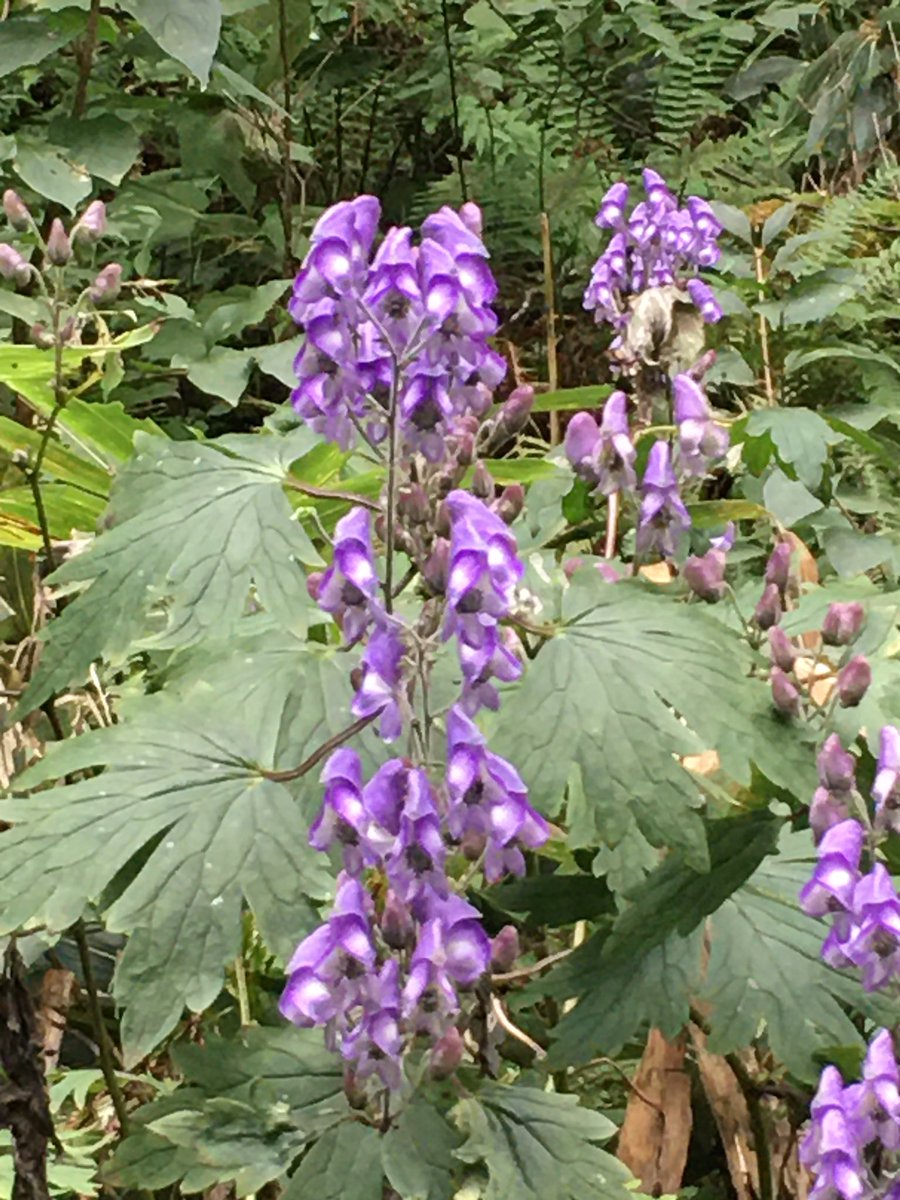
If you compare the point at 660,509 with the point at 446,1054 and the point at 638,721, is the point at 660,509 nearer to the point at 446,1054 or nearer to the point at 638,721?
the point at 638,721

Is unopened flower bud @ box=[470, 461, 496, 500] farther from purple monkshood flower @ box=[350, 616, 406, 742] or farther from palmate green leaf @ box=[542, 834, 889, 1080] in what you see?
palmate green leaf @ box=[542, 834, 889, 1080]

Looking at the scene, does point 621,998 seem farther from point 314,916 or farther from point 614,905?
point 314,916

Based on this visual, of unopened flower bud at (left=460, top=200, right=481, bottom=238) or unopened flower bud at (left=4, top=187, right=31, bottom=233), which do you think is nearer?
unopened flower bud at (left=460, top=200, right=481, bottom=238)

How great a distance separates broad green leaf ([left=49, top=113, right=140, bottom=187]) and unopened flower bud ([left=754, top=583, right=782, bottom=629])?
3.47 feet

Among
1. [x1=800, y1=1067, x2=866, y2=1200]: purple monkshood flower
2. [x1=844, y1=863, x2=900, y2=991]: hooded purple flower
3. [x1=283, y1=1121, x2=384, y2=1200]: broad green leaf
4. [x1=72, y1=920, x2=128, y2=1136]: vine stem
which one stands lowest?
[x1=72, y1=920, x2=128, y2=1136]: vine stem

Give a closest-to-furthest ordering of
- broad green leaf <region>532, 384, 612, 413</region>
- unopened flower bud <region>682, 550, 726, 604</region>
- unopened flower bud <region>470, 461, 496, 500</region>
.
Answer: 1. unopened flower bud <region>470, 461, 496, 500</region>
2. unopened flower bud <region>682, 550, 726, 604</region>
3. broad green leaf <region>532, 384, 612, 413</region>

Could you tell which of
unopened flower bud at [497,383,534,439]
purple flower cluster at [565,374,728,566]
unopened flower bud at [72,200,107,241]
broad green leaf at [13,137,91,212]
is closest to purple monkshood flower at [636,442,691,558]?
purple flower cluster at [565,374,728,566]

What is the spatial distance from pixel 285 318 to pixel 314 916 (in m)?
1.66

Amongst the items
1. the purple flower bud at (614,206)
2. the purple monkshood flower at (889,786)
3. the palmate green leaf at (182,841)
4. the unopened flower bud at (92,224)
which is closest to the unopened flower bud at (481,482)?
the palmate green leaf at (182,841)

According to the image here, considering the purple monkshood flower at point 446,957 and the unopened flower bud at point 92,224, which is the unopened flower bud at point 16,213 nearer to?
the unopened flower bud at point 92,224

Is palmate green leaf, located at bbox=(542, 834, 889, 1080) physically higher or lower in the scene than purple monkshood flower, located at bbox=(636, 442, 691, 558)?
lower

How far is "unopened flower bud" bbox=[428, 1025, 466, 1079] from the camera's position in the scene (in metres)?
0.59

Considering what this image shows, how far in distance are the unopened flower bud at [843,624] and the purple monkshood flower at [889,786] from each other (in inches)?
3.1

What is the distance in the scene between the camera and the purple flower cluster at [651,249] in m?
1.59
